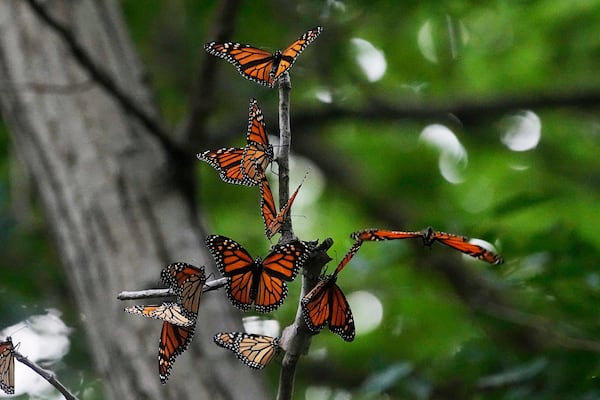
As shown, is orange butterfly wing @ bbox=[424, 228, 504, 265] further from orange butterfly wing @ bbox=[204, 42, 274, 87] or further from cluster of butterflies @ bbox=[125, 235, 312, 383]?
orange butterfly wing @ bbox=[204, 42, 274, 87]

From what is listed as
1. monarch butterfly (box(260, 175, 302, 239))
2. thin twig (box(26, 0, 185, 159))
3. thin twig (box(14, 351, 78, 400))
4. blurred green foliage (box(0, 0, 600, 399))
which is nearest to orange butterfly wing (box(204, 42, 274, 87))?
monarch butterfly (box(260, 175, 302, 239))

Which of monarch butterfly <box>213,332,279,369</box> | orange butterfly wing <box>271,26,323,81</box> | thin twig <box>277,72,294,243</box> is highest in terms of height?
orange butterfly wing <box>271,26,323,81</box>

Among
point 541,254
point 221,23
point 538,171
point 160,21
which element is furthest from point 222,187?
point 541,254

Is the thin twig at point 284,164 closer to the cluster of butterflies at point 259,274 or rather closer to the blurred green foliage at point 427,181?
the cluster of butterflies at point 259,274

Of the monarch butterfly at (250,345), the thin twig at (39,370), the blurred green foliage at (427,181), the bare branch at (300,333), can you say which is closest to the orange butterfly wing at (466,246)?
the bare branch at (300,333)

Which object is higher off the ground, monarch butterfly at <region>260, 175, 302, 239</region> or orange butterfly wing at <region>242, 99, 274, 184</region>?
orange butterfly wing at <region>242, 99, 274, 184</region>

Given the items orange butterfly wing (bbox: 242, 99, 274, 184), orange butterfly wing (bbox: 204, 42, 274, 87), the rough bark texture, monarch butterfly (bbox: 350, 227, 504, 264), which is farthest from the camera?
the rough bark texture
